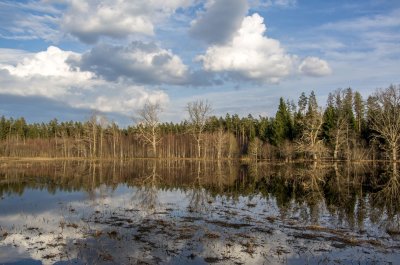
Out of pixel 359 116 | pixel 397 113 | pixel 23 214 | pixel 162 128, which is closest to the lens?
pixel 23 214

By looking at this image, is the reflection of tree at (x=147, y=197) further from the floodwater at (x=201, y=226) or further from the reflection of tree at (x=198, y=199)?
the reflection of tree at (x=198, y=199)

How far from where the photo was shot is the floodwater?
42.6 feet

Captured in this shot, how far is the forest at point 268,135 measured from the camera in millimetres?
78938

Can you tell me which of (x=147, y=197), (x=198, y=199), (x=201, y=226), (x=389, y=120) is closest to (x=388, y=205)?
(x=198, y=199)

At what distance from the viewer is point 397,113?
77500 millimetres

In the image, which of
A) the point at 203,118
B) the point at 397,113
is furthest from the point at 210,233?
the point at 203,118

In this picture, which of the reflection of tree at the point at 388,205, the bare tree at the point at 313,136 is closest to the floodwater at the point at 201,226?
the reflection of tree at the point at 388,205

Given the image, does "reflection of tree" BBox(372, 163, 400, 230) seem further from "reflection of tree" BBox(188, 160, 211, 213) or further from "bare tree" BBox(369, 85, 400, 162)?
"bare tree" BBox(369, 85, 400, 162)

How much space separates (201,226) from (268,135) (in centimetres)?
8578

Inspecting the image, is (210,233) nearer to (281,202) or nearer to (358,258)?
(358,258)

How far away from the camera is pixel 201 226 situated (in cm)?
1764

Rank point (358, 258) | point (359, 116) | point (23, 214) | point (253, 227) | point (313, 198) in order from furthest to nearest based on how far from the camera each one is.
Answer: point (359, 116) < point (313, 198) < point (23, 214) < point (253, 227) < point (358, 258)

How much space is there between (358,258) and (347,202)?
12.9 meters

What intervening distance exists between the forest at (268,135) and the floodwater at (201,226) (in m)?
51.6
